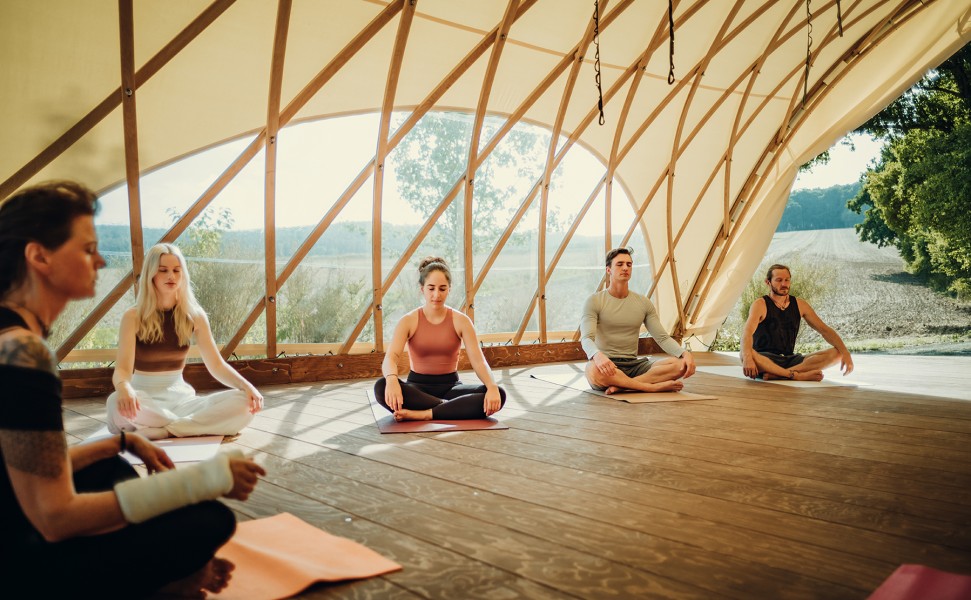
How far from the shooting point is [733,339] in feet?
45.8

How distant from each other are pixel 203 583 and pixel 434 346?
3.10 metres

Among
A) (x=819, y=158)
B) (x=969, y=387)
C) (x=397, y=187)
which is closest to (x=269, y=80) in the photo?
(x=397, y=187)

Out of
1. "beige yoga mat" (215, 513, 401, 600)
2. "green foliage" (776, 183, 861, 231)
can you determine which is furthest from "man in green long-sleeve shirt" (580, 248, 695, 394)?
"green foliage" (776, 183, 861, 231)

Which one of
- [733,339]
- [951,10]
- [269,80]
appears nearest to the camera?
[269,80]

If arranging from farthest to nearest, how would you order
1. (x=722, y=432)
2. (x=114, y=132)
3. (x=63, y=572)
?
1. (x=114, y=132)
2. (x=722, y=432)
3. (x=63, y=572)

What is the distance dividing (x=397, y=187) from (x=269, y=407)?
138 inches

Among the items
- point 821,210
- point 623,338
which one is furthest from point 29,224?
point 821,210

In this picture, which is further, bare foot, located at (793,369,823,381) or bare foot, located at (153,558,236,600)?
bare foot, located at (793,369,823,381)

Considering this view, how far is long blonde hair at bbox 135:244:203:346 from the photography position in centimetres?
395

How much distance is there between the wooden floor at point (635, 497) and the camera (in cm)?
193

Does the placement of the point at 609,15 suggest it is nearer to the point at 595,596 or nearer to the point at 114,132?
the point at 114,132

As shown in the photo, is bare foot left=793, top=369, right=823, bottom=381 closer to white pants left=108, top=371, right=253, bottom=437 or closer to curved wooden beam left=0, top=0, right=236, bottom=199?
white pants left=108, top=371, right=253, bottom=437

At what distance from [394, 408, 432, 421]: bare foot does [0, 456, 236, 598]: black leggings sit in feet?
8.98

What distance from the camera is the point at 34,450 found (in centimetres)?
136
